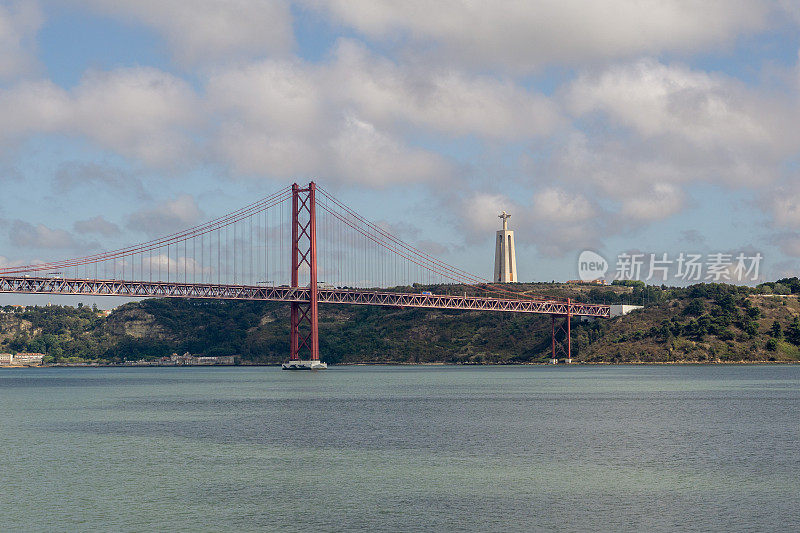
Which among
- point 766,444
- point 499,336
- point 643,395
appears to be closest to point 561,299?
point 499,336

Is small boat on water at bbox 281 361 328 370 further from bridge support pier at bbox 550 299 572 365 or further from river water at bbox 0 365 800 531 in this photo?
river water at bbox 0 365 800 531

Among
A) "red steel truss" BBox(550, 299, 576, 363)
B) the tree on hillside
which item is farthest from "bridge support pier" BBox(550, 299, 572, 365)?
the tree on hillside

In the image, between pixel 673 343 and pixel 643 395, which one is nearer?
pixel 643 395

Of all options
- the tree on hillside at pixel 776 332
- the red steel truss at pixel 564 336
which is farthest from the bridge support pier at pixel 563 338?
the tree on hillside at pixel 776 332

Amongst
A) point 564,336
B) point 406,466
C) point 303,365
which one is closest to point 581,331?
point 564,336

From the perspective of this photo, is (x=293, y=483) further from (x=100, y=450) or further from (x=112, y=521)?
(x=100, y=450)

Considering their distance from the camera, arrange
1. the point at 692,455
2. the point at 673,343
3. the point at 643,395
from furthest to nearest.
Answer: the point at 673,343
the point at 643,395
the point at 692,455
